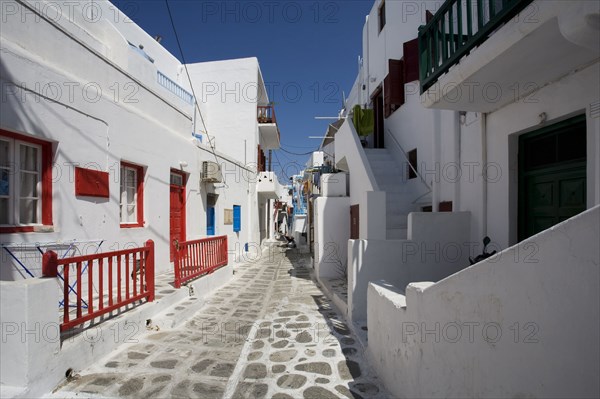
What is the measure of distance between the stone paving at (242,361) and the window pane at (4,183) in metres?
2.48

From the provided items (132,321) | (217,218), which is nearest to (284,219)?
(217,218)

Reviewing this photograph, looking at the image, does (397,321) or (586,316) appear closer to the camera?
(586,316)

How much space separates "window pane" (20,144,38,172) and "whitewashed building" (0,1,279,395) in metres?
0.01

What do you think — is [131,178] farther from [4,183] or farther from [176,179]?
[4,183]

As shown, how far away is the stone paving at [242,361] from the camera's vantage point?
3213 mm

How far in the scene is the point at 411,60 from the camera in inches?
237

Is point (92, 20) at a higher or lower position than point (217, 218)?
higher

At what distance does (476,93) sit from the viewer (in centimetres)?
410

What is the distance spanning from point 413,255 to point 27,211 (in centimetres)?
551

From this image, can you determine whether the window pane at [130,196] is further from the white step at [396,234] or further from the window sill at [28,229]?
the white step at [396,234]

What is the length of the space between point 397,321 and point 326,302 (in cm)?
361

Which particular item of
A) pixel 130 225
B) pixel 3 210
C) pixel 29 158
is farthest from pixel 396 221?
pixel 3 210

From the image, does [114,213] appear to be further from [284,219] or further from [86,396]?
[284,219]

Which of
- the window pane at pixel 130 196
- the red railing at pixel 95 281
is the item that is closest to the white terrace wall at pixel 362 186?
the red railing at pixel 95 281
